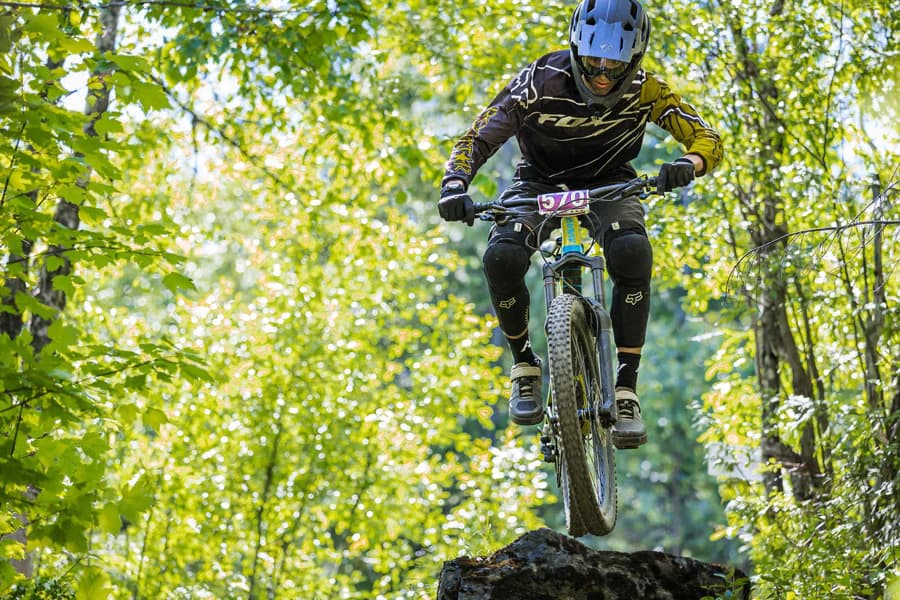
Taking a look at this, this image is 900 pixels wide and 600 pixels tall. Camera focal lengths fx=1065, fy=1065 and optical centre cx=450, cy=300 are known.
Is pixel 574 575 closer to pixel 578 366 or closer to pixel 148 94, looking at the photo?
pixel 578 366

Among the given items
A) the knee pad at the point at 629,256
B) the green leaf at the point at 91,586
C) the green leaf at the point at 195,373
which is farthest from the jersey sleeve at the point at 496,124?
the green leaf at the point at 91,586

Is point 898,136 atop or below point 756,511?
atop

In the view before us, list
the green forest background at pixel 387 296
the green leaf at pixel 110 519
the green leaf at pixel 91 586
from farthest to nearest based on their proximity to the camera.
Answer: the green forest background at pixel 387 296
the green leaf at pixel 110 519
the green leaf at pixel 91 586

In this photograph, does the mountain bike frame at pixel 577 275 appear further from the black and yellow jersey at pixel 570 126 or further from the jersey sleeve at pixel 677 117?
the jersey sleeve at pixel 677 117

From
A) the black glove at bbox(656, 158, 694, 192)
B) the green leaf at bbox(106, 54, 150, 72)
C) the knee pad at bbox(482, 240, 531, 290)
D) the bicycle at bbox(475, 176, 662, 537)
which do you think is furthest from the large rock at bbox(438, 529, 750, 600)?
the green leaf at bbox(106, 54, 150, 72)

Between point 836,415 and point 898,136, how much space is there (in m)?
2.69

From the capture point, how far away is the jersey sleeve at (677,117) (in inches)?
175

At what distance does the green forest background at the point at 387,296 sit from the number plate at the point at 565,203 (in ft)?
2.42

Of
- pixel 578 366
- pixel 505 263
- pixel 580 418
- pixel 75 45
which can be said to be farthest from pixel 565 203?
pixel 75 45

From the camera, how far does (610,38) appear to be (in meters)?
4.15

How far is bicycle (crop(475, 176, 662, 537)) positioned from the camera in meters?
3.84

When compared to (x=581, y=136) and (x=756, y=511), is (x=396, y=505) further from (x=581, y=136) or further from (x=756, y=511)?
(x=581, y=136)

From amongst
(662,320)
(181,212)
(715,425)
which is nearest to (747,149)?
(715,425)

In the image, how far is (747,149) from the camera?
8258 mm
